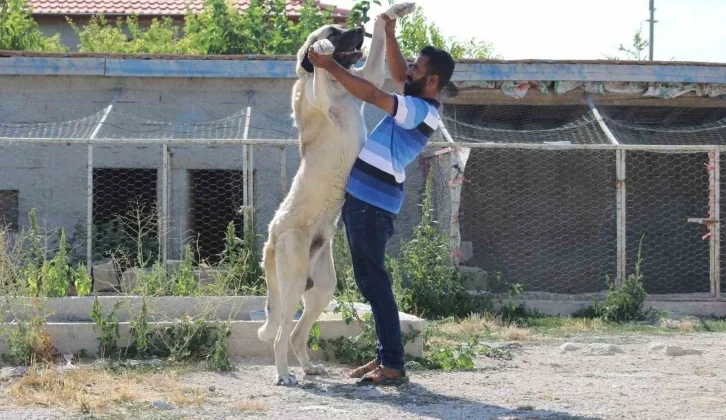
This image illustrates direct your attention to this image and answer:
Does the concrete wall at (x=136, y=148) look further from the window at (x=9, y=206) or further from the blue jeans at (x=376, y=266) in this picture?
the blue jeans at (x=376, y=266)

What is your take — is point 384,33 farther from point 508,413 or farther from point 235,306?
point 235,306

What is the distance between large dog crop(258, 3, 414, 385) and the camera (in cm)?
552

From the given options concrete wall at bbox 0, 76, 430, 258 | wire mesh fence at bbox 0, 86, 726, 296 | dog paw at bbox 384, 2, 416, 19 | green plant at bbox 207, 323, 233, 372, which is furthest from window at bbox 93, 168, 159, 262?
dog paw at bbox 384, 2, 416, 19

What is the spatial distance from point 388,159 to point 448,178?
542cm

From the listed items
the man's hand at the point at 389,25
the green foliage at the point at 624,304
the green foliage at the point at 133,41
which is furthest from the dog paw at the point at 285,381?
the green foliage at the point at 133,41

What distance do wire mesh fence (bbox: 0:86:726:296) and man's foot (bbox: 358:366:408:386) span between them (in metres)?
4.25

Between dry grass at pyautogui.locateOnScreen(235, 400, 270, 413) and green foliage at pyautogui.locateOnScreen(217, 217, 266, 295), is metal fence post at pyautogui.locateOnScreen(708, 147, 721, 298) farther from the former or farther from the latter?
dry grass at pyautogui.locateOnScreen(235, 400, 270, 413)

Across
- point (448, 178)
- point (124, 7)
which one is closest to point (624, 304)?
point (448, 178)

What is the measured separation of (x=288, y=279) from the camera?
552cm

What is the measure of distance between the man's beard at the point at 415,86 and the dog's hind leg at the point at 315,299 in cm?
96

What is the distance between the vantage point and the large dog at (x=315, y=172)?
552cm

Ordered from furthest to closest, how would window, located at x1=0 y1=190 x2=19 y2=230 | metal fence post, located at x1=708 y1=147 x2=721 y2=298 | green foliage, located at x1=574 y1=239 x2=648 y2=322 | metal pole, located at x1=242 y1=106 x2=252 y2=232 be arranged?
1. window, located at x1=0 y1=190 x2=19 y2=230
2. metal fence post, located at x1=708 y1=147 x2=721 y2=298
3. metal pole, located at x1=242 y1=106 x2=252 y2=232
4. green foliage, located at x1=574 y1=239 x2=648 y2=322

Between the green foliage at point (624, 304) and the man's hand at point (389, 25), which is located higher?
the man's hand at point (389, 25)

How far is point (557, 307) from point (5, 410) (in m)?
6.62
